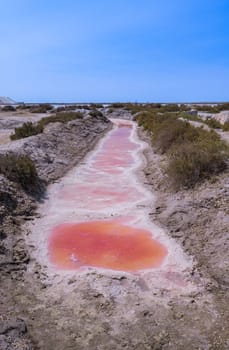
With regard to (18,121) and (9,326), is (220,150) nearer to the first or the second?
(9,326)

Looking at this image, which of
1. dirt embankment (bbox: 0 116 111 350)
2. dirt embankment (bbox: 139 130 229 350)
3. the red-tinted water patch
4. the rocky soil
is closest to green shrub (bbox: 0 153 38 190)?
dirt embankment (bbox: 0 116 111 350)

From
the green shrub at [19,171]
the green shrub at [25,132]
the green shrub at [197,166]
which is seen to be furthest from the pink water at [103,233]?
the green shrub at [25,132]

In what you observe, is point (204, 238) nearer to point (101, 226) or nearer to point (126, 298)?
point (101, 226)

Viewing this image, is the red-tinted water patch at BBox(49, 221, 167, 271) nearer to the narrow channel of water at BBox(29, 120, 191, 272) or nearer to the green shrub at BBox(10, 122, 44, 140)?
the narrow channel of water at BBox(29, 120, 191, 272)

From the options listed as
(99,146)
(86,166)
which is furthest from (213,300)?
(99,146)

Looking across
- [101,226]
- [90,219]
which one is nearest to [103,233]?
[101,226]

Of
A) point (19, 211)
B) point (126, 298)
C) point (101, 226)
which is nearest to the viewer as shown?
point (126, 298)
